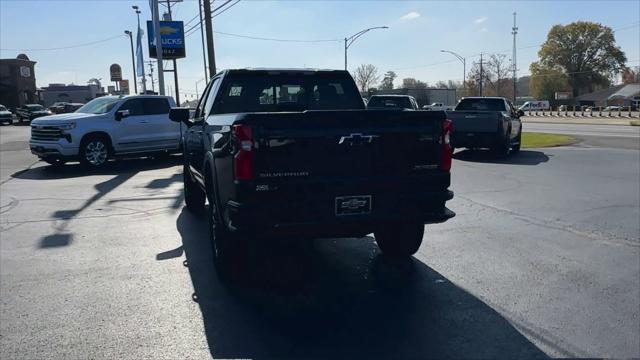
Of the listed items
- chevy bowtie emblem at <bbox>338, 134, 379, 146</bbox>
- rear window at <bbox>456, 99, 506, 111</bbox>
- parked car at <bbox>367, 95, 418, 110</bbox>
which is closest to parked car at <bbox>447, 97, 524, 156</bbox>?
rear window at <bbox>456, 99, 506, 111</bbox>

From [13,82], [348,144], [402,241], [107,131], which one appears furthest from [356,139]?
[13,82]

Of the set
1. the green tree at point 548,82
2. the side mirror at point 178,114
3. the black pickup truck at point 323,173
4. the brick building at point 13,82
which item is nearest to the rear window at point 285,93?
the black pickup truck at point 323,173

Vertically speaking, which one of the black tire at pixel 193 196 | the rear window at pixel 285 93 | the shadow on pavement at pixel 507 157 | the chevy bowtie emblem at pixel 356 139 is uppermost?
the rear window at pixel 285 93

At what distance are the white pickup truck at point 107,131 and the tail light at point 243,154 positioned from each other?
11.1 metres

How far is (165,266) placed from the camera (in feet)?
19.7

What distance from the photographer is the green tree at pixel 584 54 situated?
102500 millimetres

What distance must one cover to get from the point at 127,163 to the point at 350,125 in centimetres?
1289

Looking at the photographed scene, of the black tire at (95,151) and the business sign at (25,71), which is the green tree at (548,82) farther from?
the black tire at (95,151)

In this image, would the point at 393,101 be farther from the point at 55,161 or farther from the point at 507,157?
the point at 55,161

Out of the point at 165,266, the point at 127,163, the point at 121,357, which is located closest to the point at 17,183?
the point at 127,163

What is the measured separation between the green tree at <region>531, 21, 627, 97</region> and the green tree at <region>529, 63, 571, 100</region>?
103 cm

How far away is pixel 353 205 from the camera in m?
4.67

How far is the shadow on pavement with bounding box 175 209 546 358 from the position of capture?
393cm

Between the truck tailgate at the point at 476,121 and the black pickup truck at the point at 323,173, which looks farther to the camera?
the truck tailgate at the point at 476,121
